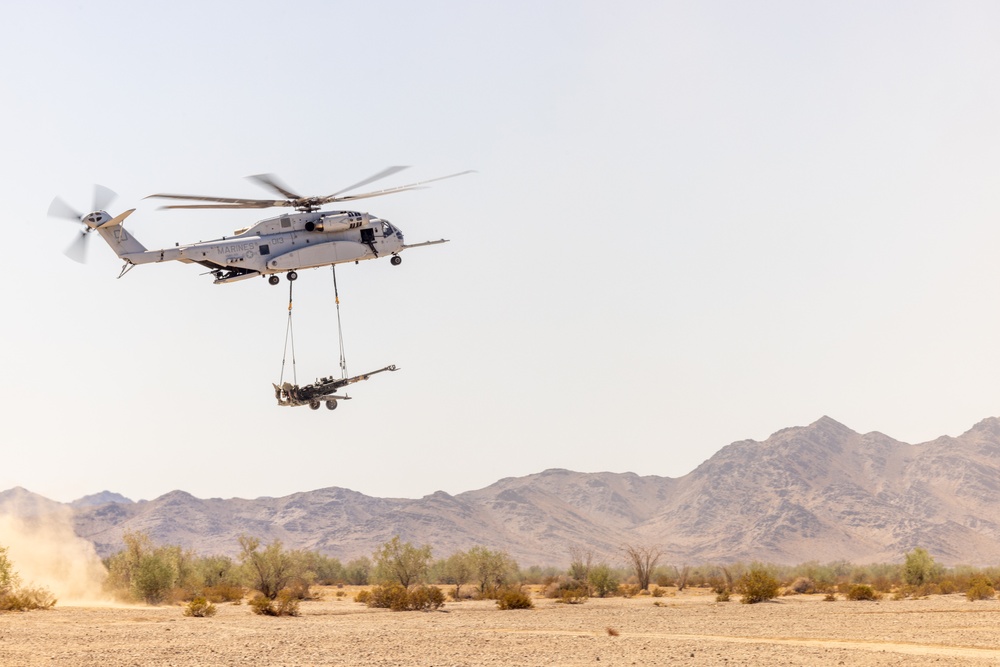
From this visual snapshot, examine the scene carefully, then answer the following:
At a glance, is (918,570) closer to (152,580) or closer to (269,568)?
(269,568)

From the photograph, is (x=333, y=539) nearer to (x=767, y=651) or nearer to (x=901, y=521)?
(x=901, y=521)

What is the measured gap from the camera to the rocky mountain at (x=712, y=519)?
159 metres

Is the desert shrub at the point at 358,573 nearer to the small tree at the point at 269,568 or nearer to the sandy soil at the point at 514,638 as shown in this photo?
the small tree at the point at 269,568

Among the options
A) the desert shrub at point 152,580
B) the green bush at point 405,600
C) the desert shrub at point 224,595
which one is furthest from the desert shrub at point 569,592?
the desert shrub at point 152,580

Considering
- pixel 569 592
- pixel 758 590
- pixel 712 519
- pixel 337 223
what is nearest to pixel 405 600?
pixel 569 592

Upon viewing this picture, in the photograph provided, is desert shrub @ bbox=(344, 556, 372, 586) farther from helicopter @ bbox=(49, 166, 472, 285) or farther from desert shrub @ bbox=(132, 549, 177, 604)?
helicopter @ bbox=(49, 166, 472, 285)

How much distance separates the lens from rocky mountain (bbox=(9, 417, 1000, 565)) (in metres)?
159

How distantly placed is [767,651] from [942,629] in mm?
9358

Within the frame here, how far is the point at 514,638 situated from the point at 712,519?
149 metres

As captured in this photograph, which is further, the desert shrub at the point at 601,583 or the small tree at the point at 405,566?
the desert shrub at the point at 601,583

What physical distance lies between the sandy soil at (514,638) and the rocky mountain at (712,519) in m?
114

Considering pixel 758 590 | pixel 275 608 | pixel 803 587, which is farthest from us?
pixel 803 587

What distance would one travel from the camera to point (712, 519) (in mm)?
177625

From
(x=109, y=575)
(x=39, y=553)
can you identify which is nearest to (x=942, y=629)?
(x=109, y=575)
